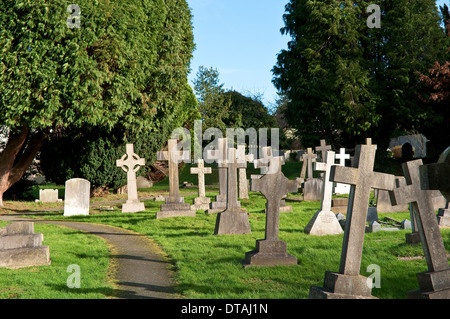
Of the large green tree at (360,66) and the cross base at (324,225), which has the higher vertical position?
the large green tree at (360,66)

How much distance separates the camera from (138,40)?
1912 cm

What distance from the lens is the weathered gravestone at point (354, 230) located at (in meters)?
5.19

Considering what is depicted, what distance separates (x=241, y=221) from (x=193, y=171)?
239 inches

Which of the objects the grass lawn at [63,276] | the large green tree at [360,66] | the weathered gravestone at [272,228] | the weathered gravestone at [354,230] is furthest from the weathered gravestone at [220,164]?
the large green tree at [360,66]

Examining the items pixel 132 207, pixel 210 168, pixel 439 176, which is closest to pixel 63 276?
pixel 439 176

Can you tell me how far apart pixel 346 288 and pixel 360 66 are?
25.1 metres

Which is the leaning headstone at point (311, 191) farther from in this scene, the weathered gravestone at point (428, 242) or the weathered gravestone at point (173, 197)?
the weathered gravestone at point (428, 242)

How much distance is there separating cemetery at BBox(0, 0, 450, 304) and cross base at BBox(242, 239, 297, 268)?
0.03 meters

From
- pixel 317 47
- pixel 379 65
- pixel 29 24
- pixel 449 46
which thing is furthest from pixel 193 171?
pixel 449 46

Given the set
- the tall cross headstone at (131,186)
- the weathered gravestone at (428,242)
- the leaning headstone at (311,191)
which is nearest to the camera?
the weathered gravestone at (428,242)

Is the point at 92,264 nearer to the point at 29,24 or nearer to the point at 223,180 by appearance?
the point at 223,180

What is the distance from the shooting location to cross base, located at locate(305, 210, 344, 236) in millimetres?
10820

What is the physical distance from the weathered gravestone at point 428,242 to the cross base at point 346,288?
2.31ft

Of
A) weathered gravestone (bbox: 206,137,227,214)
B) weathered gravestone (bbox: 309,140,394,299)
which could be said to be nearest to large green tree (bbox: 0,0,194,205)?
weathered gravestone (bbox: 206,137,227,214)
